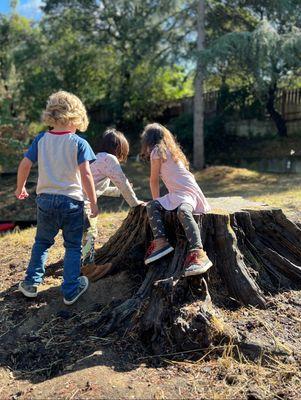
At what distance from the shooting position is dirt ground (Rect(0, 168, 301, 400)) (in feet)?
9.27

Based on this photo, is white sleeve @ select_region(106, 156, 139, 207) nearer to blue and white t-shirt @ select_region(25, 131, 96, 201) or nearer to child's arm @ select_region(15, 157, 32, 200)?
blue and white t-shirt @ select_region(25, 131, 96, 201)

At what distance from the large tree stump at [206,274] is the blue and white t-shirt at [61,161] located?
0.71 m

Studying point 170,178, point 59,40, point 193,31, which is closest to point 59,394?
point 170,178

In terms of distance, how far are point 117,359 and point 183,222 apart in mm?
1115

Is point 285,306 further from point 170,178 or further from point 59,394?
point 59,394

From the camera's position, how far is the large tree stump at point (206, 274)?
3205 mm

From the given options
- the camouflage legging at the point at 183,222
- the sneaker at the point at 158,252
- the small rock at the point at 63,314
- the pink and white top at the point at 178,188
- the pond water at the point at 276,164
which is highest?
the pink and white top at the point at 178,188

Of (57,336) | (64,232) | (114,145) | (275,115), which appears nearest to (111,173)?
(114,145)

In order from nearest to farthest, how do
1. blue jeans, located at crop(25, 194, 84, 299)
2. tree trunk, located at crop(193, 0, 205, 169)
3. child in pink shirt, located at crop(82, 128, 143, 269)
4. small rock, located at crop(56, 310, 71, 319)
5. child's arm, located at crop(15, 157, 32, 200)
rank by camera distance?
1. small rock, located at crop(56, 310, 71, 319)
2. blue jeans, located at crop(25, 194, 84, 299)
3. child's arm, located at crop(15, 157, 32, 200)
4. child in pink shirt, located at crop(82, 128, 143, 269)
5. tree trunk, located at crop(193, 0, 205, 169)

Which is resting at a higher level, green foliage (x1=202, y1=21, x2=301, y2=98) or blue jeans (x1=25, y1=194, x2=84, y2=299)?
green foliage (x1=202, y1=21, x2=301, y2=98)

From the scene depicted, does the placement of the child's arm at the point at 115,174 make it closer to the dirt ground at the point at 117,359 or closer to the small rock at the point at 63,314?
the dirt ground at the point at 117,359

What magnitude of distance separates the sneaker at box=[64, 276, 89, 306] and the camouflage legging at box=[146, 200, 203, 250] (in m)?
0.68

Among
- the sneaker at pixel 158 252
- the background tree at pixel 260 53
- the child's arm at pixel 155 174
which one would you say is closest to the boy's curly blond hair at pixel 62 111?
the child's arm at pixel 155 174

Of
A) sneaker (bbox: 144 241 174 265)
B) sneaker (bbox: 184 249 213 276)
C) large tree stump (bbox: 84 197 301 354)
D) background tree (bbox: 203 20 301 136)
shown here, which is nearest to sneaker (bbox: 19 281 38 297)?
large tree stump (bbox: 84 197 301 354)
